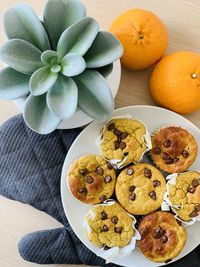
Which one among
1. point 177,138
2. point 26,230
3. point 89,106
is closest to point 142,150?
point 177,138

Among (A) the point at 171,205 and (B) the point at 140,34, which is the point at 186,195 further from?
(B) the point at 140,34

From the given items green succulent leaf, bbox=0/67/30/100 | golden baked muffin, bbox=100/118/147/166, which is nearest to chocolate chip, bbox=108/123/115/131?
golden baked muffin, bbox=100/118/147/166

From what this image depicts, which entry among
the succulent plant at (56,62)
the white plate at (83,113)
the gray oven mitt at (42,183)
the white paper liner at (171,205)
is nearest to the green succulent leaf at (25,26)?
the succulent plant at (56,62)

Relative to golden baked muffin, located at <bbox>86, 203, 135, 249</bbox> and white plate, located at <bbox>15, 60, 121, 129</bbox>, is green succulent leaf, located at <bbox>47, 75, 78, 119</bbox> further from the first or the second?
golden baked muffin, located at <bbox>86, 203, 135, 249</bbox>

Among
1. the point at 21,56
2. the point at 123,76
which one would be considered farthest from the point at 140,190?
the point at 21,56

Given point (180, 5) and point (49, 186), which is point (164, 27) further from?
point (49, 186)
